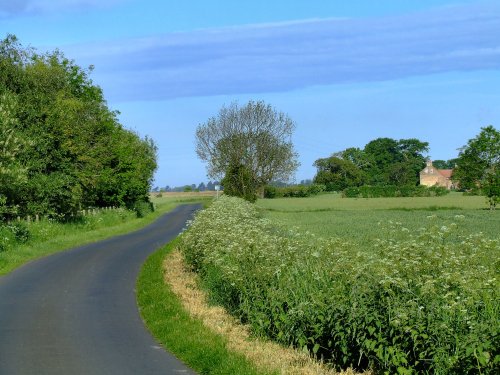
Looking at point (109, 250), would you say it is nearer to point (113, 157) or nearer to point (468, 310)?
point (468, 310)

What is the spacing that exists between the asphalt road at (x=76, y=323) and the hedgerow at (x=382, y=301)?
2038 millimetres

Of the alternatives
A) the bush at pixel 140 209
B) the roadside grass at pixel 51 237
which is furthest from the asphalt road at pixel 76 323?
the bush at pixel 140 209

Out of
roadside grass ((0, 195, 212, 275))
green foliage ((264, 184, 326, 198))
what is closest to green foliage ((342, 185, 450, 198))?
green foliage ((264, 184, 326, 198))

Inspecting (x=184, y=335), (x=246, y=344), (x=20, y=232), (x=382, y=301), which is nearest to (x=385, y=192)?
(x=20, y=232)

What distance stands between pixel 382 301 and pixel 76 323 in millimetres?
6977

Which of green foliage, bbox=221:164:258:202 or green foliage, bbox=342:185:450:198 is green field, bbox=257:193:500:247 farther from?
green foliage, bbox=342:185:450:198

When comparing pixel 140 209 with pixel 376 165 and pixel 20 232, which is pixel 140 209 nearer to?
pixel 20 232

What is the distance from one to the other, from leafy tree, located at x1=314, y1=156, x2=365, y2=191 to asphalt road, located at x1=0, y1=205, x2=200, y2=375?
5481 inches

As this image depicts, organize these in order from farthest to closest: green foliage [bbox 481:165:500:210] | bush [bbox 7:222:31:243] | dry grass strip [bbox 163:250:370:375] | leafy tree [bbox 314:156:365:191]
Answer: leafy tree [bbox 314:156:365:191] → green foliage [bbox 481:165:500:210] → bush [bbox 7:222:31:243] → dry grass strip [bbox 163:250:370:375]

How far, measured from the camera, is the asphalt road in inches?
428

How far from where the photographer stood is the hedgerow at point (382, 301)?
8.65m

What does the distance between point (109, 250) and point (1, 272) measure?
8.22m

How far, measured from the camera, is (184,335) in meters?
12.6

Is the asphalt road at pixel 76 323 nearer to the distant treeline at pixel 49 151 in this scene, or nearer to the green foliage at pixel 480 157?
the distant treeline at pixel 49 151
